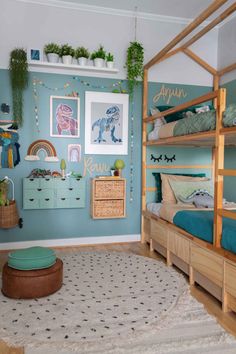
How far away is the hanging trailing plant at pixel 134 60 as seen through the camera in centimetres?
405

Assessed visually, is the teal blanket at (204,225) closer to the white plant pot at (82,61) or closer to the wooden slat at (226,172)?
the wooden slat at (226,172)

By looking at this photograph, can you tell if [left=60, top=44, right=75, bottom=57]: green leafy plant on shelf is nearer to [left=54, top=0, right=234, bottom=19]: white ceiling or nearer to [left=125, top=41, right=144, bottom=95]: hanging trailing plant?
[left=54, top=0, right=234, bottom=19]: white ceiling

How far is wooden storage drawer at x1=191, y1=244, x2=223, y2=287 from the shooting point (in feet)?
7.97

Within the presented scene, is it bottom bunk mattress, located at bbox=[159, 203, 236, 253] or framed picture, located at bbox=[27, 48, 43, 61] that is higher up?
framed picture, located at bbox=[27, 48, 43, 61]

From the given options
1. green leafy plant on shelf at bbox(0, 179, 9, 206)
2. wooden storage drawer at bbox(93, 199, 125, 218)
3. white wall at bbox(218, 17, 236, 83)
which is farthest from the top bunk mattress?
green leafy plant on shelf at bbox(0, 179, 9, 206)

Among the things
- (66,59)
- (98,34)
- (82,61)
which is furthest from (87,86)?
(98,34)

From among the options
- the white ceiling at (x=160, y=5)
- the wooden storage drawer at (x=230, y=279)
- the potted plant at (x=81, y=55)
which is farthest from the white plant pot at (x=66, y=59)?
the wooden storage drawer at (x=230, y=279)

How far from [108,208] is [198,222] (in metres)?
1.46

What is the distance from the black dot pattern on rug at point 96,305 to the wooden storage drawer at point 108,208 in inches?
32.1

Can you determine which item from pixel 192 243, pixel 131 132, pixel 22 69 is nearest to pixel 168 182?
pixel 131 132

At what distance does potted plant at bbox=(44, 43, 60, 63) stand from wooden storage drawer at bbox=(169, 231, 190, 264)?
2429 millimetres

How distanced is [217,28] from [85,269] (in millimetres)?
3708

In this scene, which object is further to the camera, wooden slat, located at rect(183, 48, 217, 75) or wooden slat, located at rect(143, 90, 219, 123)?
wooden slat, located at rect(183, 48, 217, 75)

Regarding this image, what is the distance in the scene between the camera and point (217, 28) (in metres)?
4.48
